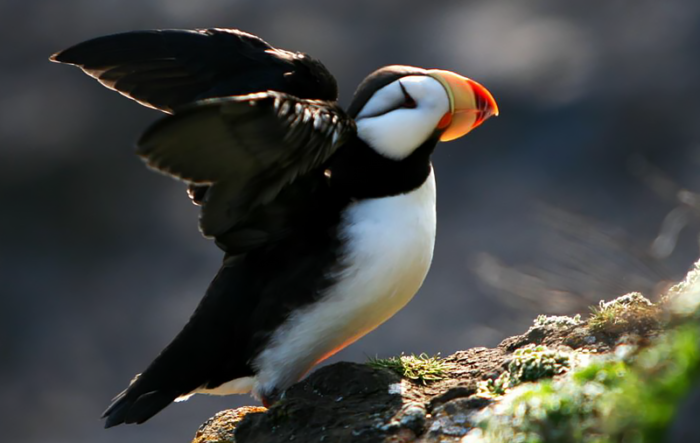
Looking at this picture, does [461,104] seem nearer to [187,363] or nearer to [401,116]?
[401,116]

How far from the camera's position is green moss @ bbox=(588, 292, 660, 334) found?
544cm

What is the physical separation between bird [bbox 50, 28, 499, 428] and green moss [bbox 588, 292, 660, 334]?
959 mm

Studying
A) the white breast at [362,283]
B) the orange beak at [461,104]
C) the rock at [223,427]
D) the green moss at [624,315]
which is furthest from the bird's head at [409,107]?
the rock at [223,427]

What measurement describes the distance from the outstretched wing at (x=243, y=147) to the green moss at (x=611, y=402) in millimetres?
1553

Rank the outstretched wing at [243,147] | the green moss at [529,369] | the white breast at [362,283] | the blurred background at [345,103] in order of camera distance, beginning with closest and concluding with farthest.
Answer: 1. the outstretched wing at [243,147]
2. the green moss at [529,369]
3. the white breast at [362,283]
4. the blurred background at [345,103]

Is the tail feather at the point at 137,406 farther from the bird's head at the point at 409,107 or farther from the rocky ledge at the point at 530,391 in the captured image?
the bird's head at the point at 409,107

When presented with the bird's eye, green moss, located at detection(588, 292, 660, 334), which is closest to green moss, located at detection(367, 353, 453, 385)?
green moss, located at detection(588, 292, 660, 334)

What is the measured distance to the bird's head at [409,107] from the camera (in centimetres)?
602

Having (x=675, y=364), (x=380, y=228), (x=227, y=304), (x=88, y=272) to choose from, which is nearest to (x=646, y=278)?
(x=675, y=364)

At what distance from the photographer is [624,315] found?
19.1ft

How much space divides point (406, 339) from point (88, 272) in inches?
191

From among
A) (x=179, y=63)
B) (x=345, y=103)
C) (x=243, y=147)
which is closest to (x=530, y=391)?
(x=243, y=147)

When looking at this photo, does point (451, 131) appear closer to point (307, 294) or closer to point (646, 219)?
point (307, 294)

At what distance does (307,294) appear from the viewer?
6.02 m
